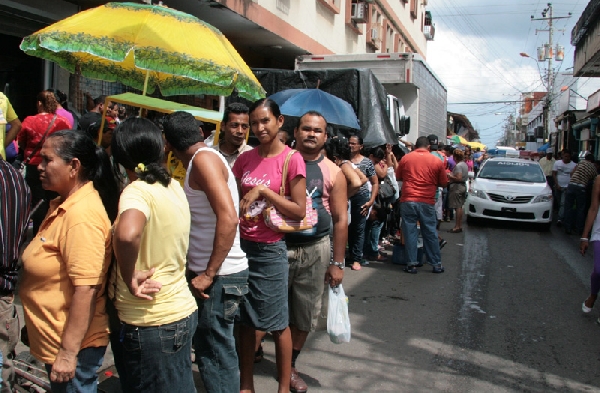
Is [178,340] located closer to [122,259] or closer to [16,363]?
[122,259]

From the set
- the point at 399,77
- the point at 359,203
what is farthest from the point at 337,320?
the point at 399,77

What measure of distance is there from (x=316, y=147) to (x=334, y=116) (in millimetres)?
3485

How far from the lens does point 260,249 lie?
3609mm

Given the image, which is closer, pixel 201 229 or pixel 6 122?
pixel 201 229

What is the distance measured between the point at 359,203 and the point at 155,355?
584 cm

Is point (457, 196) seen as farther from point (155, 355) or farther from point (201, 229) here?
point (155, 355)

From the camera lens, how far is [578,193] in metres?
12.4

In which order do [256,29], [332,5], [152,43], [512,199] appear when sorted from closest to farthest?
1. [152,43]
2. [512,199]
3. [256,29]
4. [332,5]

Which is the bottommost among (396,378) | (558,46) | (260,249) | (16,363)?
(396,378)

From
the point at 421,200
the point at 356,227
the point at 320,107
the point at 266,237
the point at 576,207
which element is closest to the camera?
the point at 266,237

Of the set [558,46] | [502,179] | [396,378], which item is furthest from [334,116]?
[558,46]

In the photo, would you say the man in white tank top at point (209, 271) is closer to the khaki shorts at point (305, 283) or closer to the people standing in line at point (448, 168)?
the khaki shorts at point (305, 283)

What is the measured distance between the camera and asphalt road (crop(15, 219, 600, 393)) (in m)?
4.45

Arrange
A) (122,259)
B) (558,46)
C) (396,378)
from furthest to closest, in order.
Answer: (558,46) → (396,378) → (122,259)
